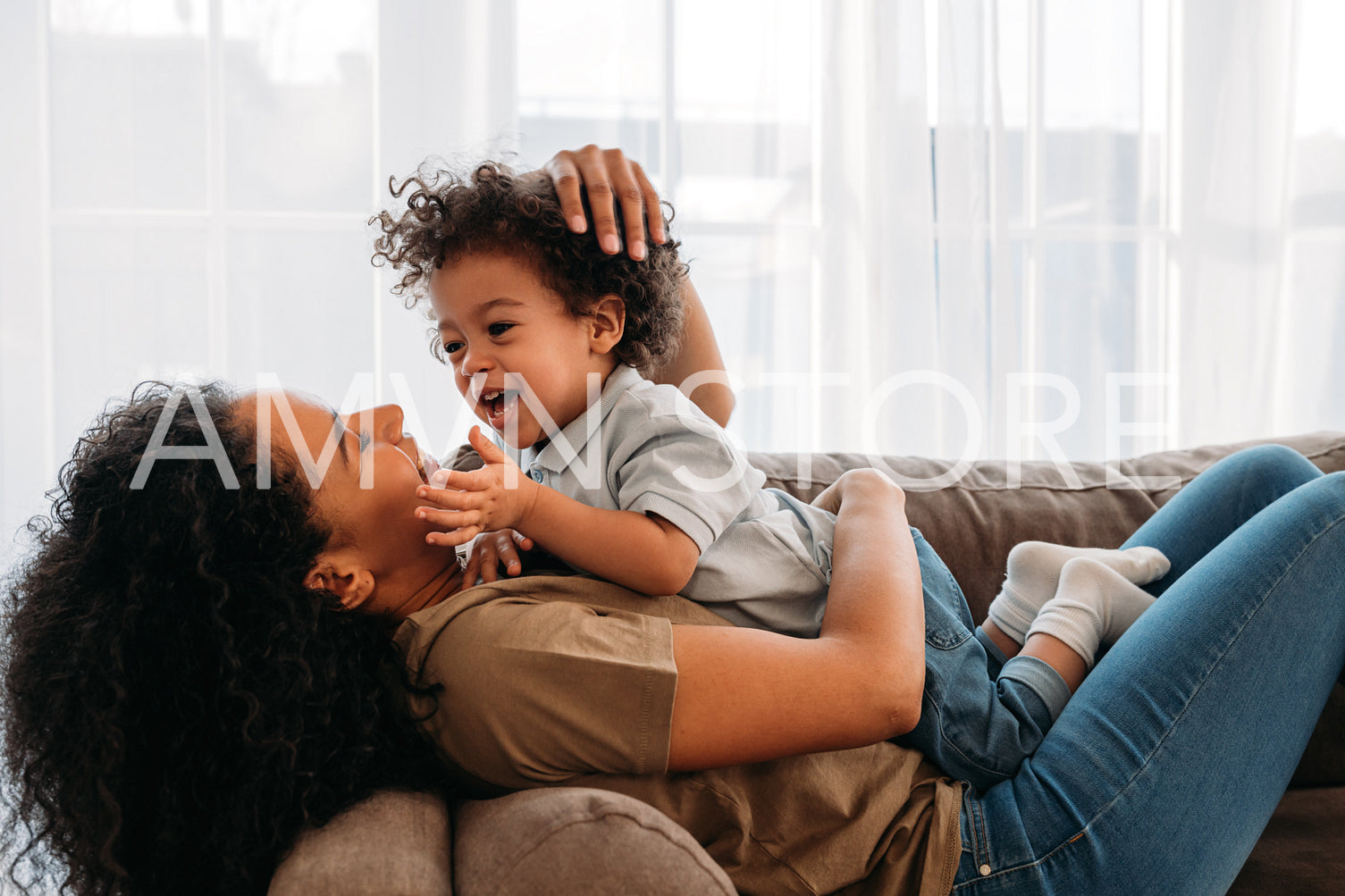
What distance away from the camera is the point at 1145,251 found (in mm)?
3189

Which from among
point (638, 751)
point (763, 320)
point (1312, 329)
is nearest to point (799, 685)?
point (638, 751)

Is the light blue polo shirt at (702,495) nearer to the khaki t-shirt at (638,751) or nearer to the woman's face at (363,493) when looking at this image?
the khaki t-shirt at (638,751)

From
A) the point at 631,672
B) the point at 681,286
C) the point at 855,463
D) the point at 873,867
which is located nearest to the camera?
the point at 631,672

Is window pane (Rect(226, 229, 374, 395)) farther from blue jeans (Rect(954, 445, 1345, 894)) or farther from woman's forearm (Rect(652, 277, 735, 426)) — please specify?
blue jeans (Rect(954, 445, 1345, 894))

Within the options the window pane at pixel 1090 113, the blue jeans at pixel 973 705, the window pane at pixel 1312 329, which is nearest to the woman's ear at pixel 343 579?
the blue jeans at pixel 973 705

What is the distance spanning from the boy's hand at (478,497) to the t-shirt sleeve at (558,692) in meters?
0.09

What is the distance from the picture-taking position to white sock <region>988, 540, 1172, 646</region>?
1.36 metres

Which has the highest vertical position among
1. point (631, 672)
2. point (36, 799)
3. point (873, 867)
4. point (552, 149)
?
point (552, 149)

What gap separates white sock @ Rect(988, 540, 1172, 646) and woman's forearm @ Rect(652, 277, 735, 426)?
0.51 meters

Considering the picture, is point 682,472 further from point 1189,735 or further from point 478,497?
point 1189,735

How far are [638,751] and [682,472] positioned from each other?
327 millimetres

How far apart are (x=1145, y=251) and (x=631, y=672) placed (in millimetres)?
3017

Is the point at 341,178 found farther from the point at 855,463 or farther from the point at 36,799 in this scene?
the point at 36,799

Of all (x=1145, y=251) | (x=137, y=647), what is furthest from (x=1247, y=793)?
(x=1145, y=251)
